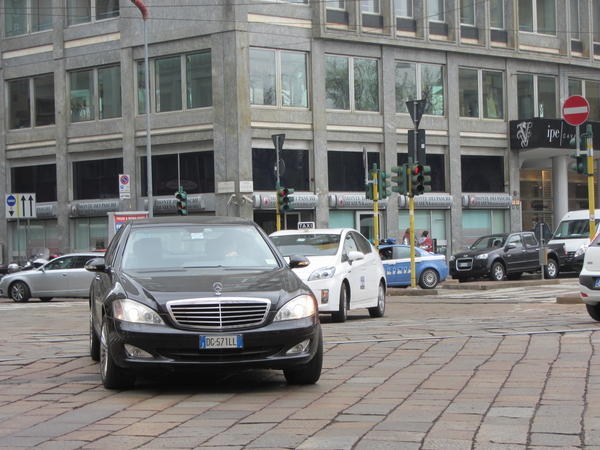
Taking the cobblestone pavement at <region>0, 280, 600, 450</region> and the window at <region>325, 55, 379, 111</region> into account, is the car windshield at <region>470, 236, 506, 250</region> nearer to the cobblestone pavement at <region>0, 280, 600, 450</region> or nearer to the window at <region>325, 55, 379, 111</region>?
the window at <region>325, 55, 379, 111</region>

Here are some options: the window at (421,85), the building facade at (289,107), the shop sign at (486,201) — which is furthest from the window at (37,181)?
the shop sign at (486,201)

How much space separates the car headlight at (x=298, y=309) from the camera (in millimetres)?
7730

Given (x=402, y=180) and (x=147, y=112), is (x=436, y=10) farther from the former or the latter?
(x=402, y=180)

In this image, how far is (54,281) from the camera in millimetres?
26000

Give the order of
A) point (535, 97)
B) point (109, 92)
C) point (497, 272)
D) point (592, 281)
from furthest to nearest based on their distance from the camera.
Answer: point (535, 97) < point (109, 92) < point (497, 272) < point (592, 281)

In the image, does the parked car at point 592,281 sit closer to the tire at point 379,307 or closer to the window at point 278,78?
the tire at point 379,307

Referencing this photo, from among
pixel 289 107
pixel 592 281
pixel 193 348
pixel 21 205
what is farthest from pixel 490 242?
pixel 193 348

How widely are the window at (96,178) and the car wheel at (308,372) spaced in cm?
3092

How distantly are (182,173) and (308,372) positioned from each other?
29002 mm

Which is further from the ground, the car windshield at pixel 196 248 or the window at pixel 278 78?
the window at pixel 278 78

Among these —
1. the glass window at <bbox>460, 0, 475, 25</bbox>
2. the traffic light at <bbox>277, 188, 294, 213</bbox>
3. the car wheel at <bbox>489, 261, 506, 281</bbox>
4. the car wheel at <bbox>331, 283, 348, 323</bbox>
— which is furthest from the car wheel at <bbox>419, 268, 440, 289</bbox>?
the glass window at <bbox>460, 0, 475, 25</bbox>

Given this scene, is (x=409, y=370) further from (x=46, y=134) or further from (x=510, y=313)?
(x=46, y=134)

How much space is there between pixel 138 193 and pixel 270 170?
18.7 feet

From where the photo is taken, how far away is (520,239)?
102 ft
